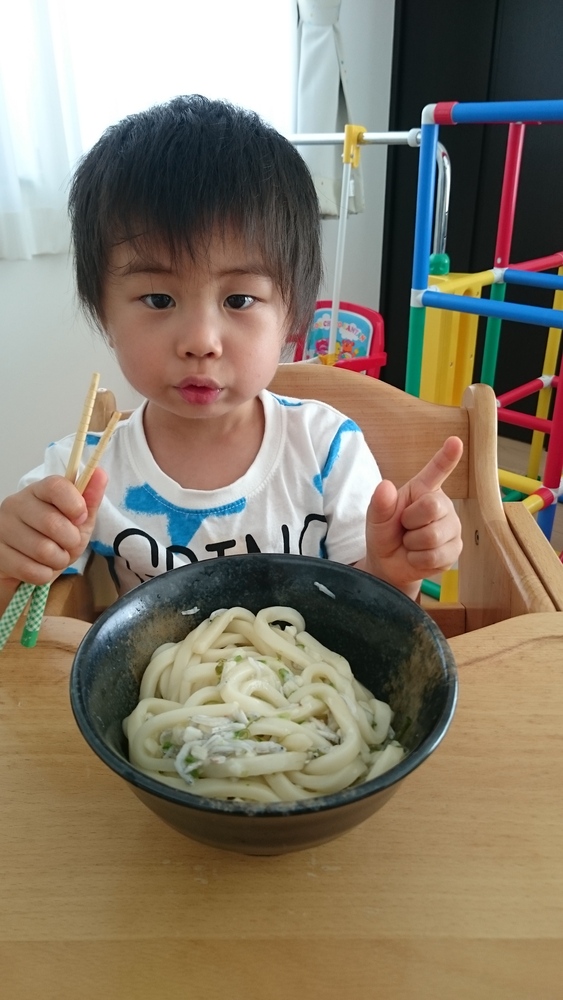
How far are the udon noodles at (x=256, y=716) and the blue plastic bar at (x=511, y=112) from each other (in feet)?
3.92

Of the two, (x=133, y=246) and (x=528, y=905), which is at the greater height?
(x=133, y=246)

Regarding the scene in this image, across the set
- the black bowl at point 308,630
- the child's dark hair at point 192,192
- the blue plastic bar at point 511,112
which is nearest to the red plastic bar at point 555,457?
the blue plastic bar at point 511,112

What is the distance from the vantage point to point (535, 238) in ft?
9.38

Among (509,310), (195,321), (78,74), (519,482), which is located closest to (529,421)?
(519,482)

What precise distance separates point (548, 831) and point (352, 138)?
1.94 metres

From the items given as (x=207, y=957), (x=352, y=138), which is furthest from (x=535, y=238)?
(x=207, y=957)

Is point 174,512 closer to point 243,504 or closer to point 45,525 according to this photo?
point 243,504

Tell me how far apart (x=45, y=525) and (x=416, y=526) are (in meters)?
0.33

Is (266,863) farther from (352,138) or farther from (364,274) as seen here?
(364,274)

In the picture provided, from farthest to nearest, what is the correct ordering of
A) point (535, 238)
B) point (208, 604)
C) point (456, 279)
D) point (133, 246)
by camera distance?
point (535, 238) < point (456, 279) < point (133, 246) < point (208, 604)

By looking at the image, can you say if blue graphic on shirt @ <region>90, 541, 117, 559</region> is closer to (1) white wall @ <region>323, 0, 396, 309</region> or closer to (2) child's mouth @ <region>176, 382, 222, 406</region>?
(2) child's mouth @ <region>176, 382, 222, 406</region>

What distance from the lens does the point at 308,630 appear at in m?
0.61

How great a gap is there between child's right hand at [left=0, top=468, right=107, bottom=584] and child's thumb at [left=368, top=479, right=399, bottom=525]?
24 cm

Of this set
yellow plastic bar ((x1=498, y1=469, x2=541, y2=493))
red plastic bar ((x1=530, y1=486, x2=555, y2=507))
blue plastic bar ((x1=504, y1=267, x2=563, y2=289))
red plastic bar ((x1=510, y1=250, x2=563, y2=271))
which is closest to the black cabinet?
red plastic bar ((x1=510, y1=250, x2=563, y2=271))
